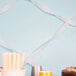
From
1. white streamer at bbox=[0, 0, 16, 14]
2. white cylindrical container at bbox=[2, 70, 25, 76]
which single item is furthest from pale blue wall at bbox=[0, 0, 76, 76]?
white cylindrical container at bbox=[2, 70, 25, 76]

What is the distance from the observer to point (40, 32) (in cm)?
103

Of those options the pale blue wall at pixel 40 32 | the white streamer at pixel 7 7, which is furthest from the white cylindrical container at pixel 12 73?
the white streamer at pixel 7 7

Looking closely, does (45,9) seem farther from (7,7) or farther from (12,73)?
(12,73)

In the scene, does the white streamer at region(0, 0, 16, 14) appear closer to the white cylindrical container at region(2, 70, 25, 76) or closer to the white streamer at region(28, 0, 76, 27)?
the white streamer at region(28, 0, 76, 27)

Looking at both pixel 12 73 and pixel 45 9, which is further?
pixel 45 9

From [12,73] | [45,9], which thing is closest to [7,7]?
[45,9]

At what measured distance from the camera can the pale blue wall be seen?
1.01m

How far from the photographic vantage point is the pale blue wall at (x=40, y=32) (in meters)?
1.01

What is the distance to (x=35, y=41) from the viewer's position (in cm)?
102

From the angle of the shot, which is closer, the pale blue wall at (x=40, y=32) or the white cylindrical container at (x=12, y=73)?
the white cylindrical container at (x=12, y=73)

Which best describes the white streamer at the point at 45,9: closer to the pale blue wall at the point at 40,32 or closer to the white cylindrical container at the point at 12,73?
the pale blue wall at the point at 40,32

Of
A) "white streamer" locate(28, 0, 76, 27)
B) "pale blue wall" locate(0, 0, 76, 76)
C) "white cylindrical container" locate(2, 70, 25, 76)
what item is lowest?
"white cylindrical container" locate(2, 70, 25, 76)

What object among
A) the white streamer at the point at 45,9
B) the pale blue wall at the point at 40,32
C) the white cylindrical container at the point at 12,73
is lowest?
the white cylindrical container at the point at 12,73

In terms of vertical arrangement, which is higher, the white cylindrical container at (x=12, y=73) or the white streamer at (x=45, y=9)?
the white streamer at (x=45, y=9)
